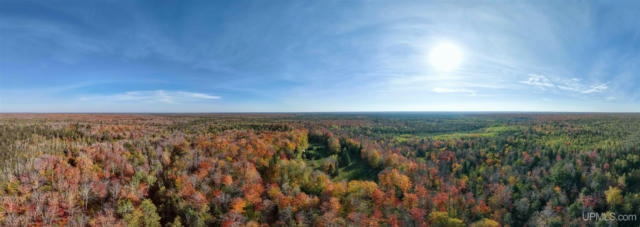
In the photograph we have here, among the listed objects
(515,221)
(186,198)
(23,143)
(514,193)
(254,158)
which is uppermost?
(23,143)

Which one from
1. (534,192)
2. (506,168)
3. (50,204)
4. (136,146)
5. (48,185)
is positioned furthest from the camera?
(506,168)

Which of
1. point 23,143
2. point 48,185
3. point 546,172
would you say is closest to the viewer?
point 48,185

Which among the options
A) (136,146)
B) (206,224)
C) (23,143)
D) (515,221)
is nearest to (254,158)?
(206,224)

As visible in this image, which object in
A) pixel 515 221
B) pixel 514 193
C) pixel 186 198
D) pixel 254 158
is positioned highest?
pixel 254 158

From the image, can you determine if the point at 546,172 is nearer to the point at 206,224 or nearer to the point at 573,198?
the point at 573,198

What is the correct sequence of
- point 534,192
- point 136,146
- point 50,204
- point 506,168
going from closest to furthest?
point 50,204 → point 534,192 → point 136,146 → point 506,168

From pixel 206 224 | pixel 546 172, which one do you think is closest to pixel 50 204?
pixel 206 224

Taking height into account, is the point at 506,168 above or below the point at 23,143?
below

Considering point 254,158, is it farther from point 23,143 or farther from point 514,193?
point 514,193

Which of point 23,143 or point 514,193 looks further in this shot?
point 514,193
